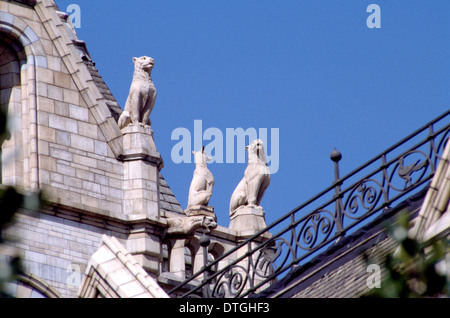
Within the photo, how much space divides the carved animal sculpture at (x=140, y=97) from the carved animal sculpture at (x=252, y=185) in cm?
284

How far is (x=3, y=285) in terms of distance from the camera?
1088 centimetres

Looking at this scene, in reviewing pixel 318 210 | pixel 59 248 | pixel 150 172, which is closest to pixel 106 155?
pixel 150 172

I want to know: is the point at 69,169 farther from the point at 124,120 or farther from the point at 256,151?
the point at 256,151

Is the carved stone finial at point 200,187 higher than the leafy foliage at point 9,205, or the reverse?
the carved stone finial at point 200,187

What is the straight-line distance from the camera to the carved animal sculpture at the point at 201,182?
26562 mm

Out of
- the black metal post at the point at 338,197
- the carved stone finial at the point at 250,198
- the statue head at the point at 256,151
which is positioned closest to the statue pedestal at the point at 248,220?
the carved stone finial at the point at 250,198

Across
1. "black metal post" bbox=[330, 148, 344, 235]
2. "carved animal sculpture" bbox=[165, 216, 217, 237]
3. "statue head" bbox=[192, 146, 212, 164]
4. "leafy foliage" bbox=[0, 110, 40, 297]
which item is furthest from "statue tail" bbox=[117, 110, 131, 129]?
"leafy foliage" bbox=[0, 110, 40, 297]

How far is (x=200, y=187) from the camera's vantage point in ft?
88.8

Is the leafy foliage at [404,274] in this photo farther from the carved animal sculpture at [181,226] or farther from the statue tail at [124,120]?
the statue tail at [124,120]

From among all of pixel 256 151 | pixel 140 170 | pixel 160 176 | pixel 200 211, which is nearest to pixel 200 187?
pixel 200 211

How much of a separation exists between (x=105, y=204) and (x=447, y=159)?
9.88m

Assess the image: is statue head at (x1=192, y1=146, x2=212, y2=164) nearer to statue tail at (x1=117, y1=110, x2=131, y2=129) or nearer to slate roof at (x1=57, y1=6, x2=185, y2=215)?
slate roof at (x1=57, y1=6, x2=185, y2=215)

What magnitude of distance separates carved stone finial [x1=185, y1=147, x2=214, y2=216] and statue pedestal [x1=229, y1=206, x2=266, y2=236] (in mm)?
935
